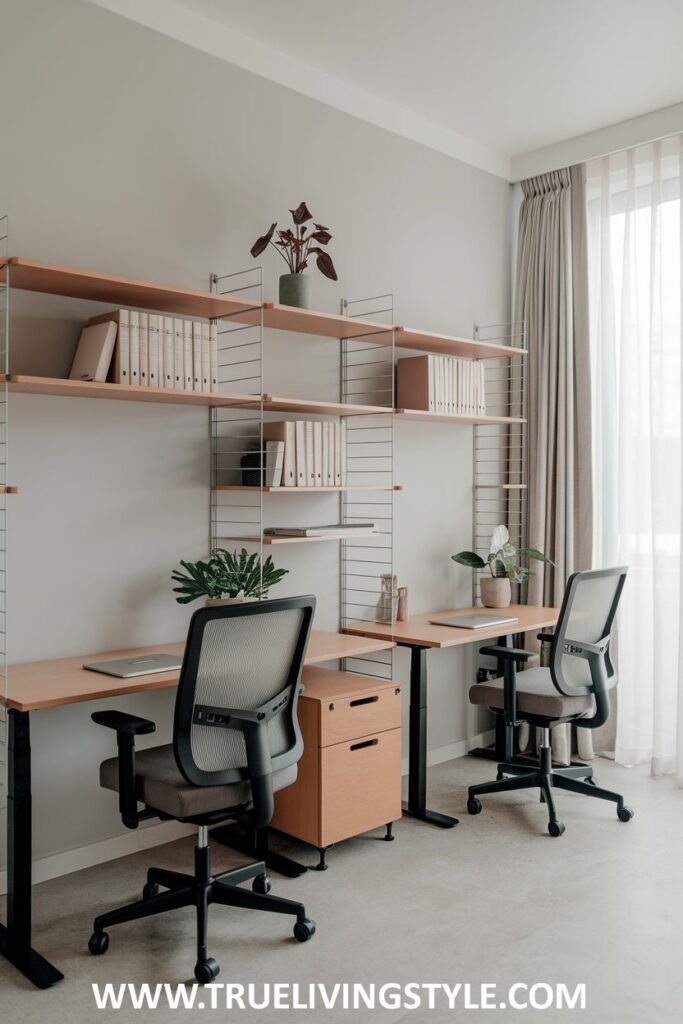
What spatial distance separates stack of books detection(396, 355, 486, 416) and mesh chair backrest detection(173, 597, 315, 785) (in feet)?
5.69

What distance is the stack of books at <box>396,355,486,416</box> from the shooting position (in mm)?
3980

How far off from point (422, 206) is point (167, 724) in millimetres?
2731

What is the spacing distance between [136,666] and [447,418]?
6.42 ft

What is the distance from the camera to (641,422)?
4285 millimetres

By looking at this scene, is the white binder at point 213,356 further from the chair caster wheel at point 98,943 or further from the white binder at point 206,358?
the chair caster wheel at point 98,943

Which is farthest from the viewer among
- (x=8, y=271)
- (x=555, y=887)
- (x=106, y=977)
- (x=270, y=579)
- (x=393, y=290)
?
(x=393, y=290)

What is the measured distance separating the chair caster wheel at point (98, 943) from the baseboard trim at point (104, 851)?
1.49 feet

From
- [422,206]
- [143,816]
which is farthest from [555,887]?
[422,206]

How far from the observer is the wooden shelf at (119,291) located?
2.61m

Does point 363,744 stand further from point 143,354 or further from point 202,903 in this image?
point 143,354

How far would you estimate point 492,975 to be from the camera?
7.84ft

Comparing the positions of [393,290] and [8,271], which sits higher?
Result: [393,290]

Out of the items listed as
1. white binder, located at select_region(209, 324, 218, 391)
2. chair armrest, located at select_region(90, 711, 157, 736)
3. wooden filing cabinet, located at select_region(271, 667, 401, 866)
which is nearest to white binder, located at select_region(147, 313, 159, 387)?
white binder, located at select_region(209, 324, 218, 391)

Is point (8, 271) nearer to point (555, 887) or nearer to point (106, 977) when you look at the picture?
point (106, 977)
